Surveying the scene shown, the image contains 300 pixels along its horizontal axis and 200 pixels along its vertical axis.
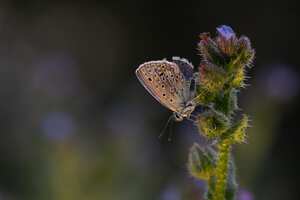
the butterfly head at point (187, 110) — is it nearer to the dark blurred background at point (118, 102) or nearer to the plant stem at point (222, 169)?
the plant stem at point (222, 169)

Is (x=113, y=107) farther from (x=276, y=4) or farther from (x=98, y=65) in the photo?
(x=276, y=4)

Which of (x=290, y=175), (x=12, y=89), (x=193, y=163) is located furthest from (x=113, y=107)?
(x=193, y=163)

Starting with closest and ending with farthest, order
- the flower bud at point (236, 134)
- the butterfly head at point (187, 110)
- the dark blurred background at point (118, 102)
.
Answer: the flower bud at point (236, 134)
the butterfly head at point (187, 110)
the dark blurred background at point (118, 102)

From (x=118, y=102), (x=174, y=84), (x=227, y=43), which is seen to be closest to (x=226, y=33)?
(x=227, y=43)

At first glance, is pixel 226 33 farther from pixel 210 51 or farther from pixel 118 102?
pixel 118 102

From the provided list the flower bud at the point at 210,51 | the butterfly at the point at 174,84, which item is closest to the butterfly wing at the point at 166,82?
the butterfly at the point at 174,84

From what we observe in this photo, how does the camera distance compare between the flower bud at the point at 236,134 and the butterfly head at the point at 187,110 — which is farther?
the butterfly head at the point at 187,110

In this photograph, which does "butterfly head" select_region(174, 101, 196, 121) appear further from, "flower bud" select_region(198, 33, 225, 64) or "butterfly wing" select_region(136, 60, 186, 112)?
"flower bud" select_region(198, 33, 225, 64)
